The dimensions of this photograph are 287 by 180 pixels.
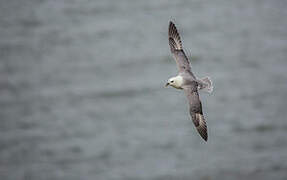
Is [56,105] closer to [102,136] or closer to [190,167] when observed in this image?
[102,136]

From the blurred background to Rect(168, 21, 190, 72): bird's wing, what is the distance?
6.91 m

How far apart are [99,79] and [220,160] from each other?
541cm

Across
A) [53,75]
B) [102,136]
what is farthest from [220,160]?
[53,75]

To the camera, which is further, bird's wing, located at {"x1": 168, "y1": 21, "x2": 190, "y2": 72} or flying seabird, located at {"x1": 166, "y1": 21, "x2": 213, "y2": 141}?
bird's wing, located at {"x1": 168, "y1": 21, "x2": 190, "y2": 72}

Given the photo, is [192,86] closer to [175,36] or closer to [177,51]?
[177,51]

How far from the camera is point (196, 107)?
11078mm

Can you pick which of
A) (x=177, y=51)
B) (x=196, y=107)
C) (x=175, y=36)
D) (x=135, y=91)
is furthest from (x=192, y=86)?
(x=135, y=91)

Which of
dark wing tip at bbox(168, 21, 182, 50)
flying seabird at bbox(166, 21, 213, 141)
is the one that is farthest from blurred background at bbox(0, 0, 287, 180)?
flying seabird at bbox(166, 21, 213, 141)

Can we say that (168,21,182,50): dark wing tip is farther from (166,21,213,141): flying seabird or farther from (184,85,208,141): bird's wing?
(184,85,208,141): bird's wing

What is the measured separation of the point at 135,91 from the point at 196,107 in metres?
10.1

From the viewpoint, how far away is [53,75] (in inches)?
874

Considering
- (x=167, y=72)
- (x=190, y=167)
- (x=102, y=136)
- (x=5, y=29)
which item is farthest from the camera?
(x=5, y=29)

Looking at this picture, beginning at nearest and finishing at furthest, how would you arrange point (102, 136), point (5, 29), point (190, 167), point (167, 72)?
point (190, 167) < point (102, 136) < point (167, 72) < point (5, 29)

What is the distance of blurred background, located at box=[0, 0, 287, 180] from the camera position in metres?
18.8
